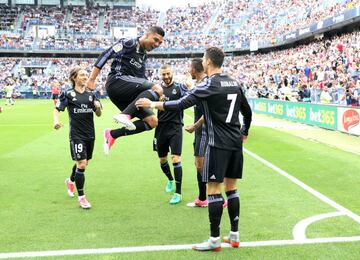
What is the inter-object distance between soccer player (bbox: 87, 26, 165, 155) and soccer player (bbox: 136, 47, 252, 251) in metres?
1.25

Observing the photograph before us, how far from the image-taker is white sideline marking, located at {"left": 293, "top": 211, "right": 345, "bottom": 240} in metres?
5.51

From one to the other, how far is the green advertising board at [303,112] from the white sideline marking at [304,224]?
1242 cm

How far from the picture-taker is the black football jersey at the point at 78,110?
7223mm

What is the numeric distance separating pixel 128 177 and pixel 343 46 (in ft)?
92.7

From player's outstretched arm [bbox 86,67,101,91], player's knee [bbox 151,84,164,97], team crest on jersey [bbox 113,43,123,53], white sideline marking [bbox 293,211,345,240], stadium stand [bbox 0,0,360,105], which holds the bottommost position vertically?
white sideline marking [bbox 293,211,345,240]

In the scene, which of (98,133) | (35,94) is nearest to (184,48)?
(35,94)

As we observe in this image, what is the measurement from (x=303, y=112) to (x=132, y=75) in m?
Result: 17.0

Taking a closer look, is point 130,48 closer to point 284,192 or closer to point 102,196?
point 102,196

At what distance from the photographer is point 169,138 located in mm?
7785

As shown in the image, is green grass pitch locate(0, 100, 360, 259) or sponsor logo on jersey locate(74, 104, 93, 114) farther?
sponsor logo on jersey locate(74, 104, 93, 114)

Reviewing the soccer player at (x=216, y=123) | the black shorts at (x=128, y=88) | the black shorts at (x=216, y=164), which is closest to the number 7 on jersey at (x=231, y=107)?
the soccer player at (x=216, y=123)

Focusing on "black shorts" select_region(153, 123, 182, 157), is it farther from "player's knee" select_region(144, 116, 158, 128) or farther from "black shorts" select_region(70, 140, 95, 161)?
"black shorts" select_region(70, 140, 95, 161)

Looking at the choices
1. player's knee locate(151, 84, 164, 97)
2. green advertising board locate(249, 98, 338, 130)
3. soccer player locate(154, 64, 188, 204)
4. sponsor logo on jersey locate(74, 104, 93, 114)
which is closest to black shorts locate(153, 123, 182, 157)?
soccer player locate(154, 64, 188, 204)

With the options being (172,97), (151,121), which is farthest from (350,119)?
(151,121)
